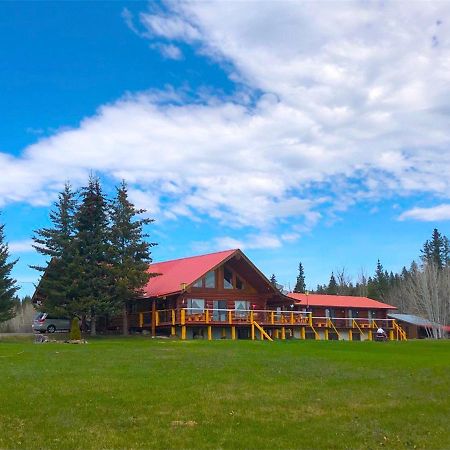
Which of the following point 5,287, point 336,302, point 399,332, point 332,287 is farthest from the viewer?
point 332,287

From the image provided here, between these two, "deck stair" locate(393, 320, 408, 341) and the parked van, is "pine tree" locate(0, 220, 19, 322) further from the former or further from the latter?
"deck stair" locate(393, 320, 408, 341)

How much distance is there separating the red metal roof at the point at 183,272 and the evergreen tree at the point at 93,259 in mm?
4363

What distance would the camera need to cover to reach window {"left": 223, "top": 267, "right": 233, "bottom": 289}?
135ft

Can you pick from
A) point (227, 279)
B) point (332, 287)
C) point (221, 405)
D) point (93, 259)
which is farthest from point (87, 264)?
point (332, 287)

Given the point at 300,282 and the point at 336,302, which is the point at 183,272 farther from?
the point at 300,282

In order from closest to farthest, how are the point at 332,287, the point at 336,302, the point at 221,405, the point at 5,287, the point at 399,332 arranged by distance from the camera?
the point at 221,405, the point at 5,287, the point at 399,332, the point at 336,302, the point at 332,287

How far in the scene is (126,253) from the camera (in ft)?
120

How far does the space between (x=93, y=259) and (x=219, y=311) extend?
9.19 metres

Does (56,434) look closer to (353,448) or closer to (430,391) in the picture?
(353,448)

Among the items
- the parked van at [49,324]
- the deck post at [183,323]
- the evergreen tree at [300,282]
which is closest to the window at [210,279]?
the deck post at [183,323]

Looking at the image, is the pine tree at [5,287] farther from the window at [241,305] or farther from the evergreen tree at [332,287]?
the evergreen tree at [332,287]

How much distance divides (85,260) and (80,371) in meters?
19.7

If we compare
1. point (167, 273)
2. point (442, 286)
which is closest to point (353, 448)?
point (167, 273)

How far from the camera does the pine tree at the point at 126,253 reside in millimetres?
34875
